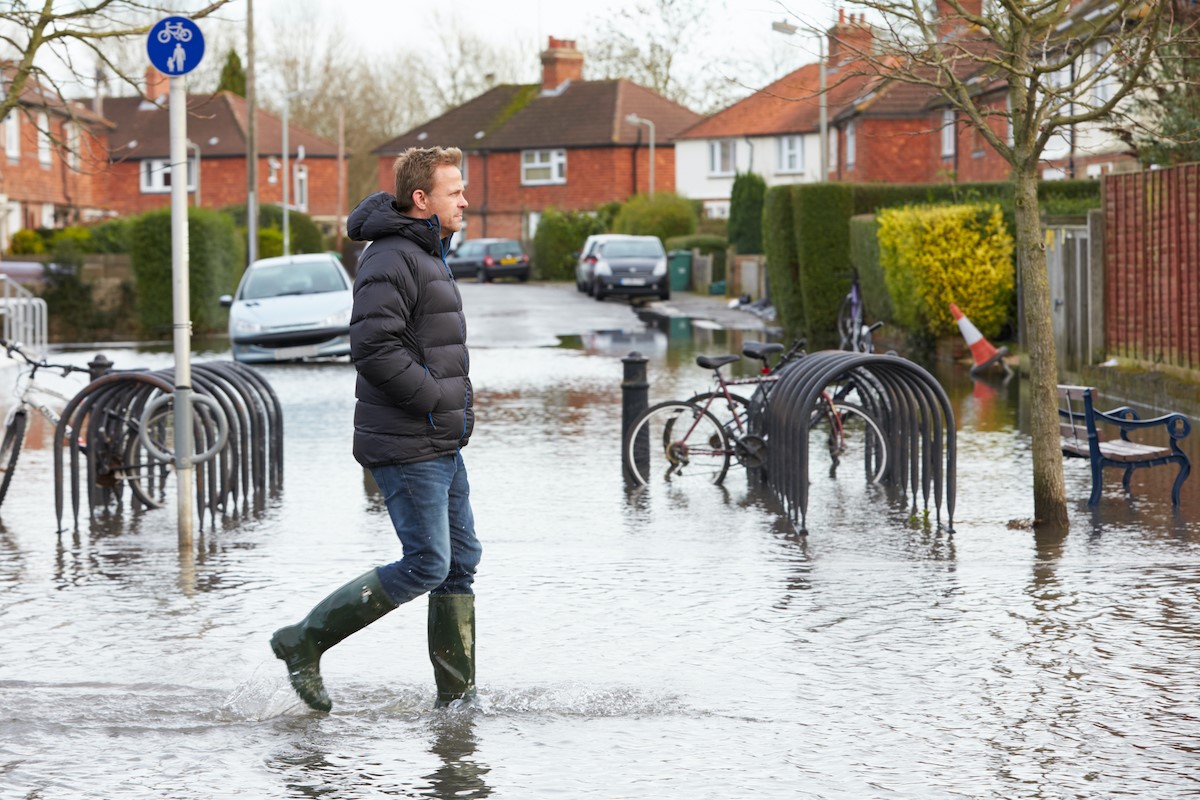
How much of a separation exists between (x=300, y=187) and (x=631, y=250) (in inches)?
1670

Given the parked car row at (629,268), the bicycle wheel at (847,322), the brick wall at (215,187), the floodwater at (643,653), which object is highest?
the brick wall at (215,187)

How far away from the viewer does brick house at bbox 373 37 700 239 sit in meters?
77.1

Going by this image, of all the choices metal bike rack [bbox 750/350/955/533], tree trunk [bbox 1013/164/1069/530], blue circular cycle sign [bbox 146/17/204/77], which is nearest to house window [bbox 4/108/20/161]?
metal bike rack [bbox 750/350/955/533]

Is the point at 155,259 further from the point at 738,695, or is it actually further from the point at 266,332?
the point at 738,695

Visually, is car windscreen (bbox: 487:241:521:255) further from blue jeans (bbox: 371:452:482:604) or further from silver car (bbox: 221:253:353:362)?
blue jeans (bbox: 371:452:482:604)

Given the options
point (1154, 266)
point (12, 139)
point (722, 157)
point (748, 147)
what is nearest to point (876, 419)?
point (1154, 266)

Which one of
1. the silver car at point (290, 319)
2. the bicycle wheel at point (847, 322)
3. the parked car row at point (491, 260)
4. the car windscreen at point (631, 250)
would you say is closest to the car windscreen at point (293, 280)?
the silver car at point (290, 319)

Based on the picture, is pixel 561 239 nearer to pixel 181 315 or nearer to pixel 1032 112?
pixel 1032 112

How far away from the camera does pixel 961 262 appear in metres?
22.8

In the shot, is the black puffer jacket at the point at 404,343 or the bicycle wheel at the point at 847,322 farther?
the bicycle wheel at the point at 847,322

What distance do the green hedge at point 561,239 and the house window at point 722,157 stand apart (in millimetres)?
9477

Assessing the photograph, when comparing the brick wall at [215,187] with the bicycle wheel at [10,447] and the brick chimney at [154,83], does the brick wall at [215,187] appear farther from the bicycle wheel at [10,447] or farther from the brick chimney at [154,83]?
the bicycle wheel at [10,447]

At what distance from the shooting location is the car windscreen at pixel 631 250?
1816 inches

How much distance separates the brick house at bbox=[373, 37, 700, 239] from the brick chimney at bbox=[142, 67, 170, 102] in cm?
1181
